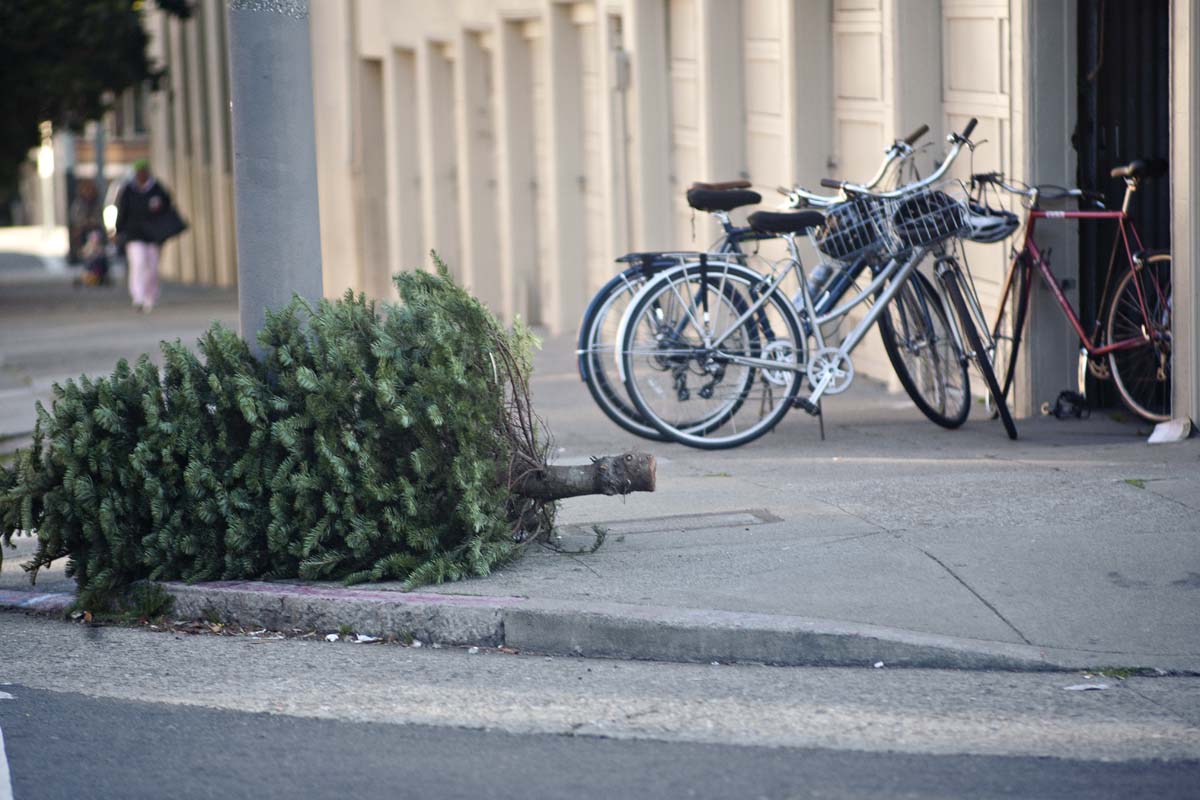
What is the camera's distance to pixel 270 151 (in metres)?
7.10

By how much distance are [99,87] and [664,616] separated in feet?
69.7

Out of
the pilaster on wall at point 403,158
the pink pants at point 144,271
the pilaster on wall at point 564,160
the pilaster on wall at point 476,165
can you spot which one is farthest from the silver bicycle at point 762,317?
the pink pants at point 144,271

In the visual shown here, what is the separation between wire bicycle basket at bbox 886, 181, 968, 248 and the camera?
8656 millimetres

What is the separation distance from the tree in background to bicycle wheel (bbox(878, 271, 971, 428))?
16.9m

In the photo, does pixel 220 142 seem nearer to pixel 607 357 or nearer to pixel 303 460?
pixel 607 357

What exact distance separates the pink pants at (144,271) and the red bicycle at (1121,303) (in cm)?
1578

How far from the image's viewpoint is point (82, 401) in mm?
6629

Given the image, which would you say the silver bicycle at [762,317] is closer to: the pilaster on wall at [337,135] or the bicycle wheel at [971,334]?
the bicycle wheel at [971,334]

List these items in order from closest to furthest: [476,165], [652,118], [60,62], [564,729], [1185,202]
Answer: [564,729] < [1185,202] < [652,118] < [476,165] < [60,62]

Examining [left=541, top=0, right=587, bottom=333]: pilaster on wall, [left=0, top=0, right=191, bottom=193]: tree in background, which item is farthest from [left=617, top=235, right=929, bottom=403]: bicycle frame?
[left=0, top=0, right=191, bottom=193]: tree in background

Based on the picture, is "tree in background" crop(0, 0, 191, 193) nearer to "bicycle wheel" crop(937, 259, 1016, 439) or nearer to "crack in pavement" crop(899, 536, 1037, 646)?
"bicycle wheel" crop(937, 259, 1016, 439)

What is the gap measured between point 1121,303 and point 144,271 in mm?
16782

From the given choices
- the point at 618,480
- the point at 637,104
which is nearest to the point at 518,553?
the point at 618,480

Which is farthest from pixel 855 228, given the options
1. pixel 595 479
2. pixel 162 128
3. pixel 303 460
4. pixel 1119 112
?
pixel 162 128
